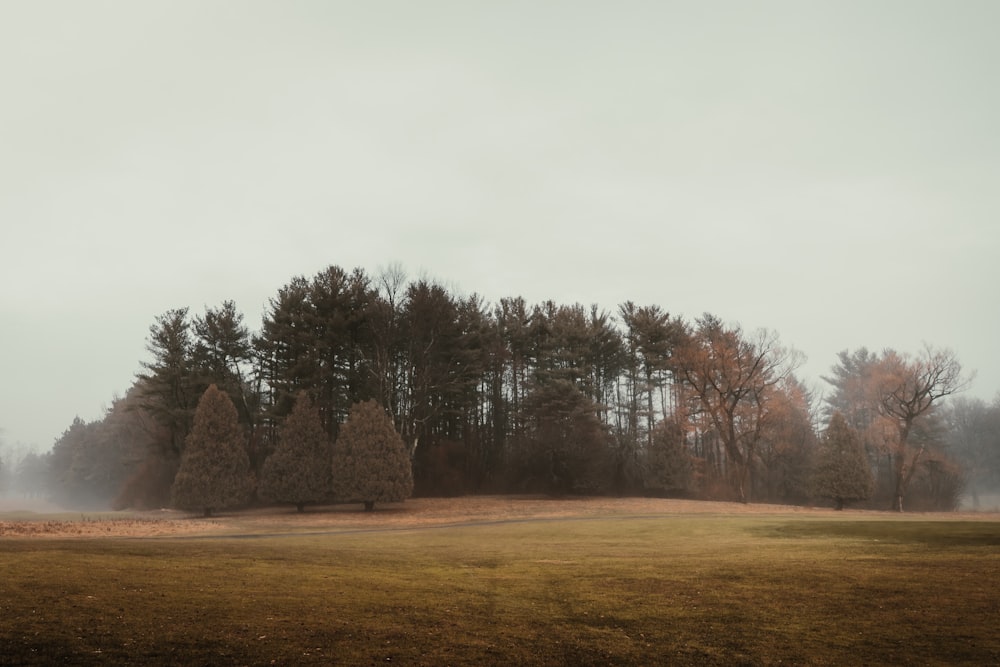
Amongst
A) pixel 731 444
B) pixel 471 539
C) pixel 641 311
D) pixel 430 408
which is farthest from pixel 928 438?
pixel 471 539

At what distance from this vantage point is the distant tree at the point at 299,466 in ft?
138

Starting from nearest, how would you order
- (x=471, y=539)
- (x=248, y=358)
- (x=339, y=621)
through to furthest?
(x=339, y=621) → (x=471, y=539) → (x=248, y=358)

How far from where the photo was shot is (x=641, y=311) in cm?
6278

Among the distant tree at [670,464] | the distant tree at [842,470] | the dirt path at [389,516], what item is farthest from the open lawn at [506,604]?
the distant tree at [670,464]

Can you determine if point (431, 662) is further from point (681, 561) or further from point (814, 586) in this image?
point (681, 561)

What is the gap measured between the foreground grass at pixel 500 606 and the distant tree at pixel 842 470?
31.0 metres

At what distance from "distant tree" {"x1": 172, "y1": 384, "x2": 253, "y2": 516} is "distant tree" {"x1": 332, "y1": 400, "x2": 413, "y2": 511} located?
649cm

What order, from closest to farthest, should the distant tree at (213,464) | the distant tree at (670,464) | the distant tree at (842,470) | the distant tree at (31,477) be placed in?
the distant tree at (213,464) → the distant tree at (842,470) → the distant tree at (670,464) → the distant tree at (31,477)

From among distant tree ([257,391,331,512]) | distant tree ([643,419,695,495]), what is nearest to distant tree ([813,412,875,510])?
distant tree ([643,419,695,495])

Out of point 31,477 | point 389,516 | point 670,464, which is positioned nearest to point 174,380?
point 389,516

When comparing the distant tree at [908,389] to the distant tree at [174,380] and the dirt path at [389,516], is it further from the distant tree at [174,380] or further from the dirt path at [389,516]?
the distant tree at [174,380]

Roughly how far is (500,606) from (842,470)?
4258 centimetres

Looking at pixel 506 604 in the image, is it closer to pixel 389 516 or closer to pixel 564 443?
pixel 389 516

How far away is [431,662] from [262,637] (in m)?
2.21
